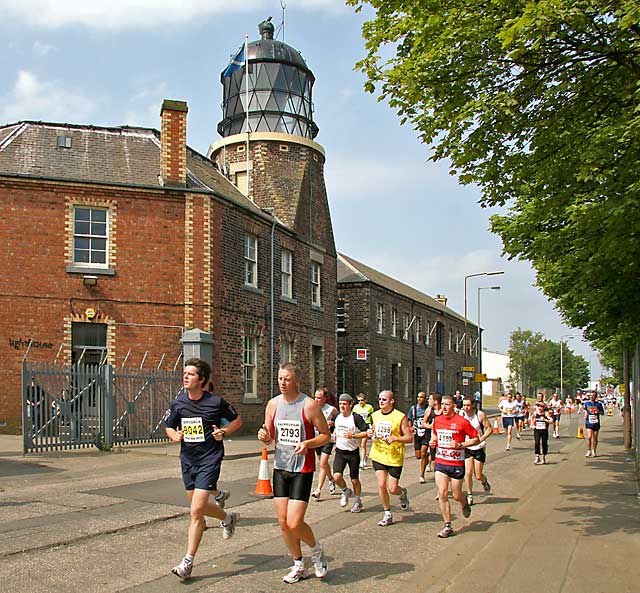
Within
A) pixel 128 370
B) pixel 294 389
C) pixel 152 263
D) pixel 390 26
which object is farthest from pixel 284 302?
pixel 294 389

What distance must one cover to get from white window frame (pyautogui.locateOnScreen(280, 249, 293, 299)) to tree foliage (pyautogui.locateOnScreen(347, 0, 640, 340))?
1730cm

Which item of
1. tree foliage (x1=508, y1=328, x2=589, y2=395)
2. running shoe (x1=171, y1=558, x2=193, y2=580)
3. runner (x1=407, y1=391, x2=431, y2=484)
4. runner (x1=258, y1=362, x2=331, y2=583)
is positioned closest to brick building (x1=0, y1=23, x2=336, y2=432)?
runner (x1=407, y1=391, x2=431, y2=484)

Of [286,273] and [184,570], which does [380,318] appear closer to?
[286,273]

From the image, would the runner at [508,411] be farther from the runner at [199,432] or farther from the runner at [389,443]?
the runner at [199,432]

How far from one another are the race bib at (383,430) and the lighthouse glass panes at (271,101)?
70.9ft

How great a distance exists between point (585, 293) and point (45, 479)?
9.87 meters

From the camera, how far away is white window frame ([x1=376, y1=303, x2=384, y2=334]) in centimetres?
4109

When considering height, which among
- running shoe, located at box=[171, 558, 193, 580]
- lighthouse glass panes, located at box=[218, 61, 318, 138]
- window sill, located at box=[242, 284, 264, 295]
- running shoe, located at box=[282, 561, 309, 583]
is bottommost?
running shoe, located at box=[282, 561, 309, 583]

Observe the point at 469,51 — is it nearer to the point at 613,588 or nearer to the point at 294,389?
the point at 294,389

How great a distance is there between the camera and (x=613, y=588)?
6516 millimetres

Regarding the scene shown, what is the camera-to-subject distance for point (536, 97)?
9125mm

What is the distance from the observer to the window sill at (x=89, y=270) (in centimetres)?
2105

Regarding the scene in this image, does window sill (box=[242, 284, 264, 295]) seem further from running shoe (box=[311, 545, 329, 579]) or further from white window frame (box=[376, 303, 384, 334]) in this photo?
running shoe (box=[311, 545, 329, 579])

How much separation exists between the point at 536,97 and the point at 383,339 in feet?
107
